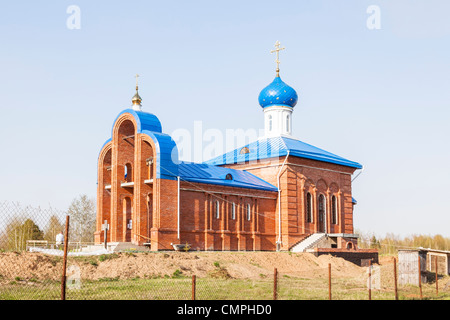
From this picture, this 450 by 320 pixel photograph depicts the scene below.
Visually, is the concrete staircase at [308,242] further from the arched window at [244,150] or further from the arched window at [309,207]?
the arched window at [244,150]

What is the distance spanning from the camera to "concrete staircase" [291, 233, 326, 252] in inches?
1168

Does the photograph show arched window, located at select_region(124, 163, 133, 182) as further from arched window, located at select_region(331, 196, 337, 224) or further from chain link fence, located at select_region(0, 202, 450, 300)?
arched window, located at select_region(331, 196, 337, 224)

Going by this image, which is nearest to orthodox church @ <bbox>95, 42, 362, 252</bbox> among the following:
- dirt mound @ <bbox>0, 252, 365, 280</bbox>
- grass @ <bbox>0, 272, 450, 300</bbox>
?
dirt mound @ <bbox>0, 252, 365, 280</bbox>

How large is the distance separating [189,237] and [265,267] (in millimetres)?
4158

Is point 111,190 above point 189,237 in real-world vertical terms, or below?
above

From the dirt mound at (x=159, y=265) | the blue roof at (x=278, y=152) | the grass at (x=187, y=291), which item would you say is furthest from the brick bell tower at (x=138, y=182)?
the blue roof at (x=278, y=152)

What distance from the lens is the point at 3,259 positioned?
18484 mm

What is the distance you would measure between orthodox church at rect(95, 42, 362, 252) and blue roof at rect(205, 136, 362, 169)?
3.2 inches

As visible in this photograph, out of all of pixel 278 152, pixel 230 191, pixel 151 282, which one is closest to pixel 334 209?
pixel 278 152

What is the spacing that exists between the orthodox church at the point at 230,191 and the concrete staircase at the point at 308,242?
→ 6cm

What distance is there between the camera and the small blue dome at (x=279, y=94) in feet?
114

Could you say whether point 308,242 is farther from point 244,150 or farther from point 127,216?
point 127,216
